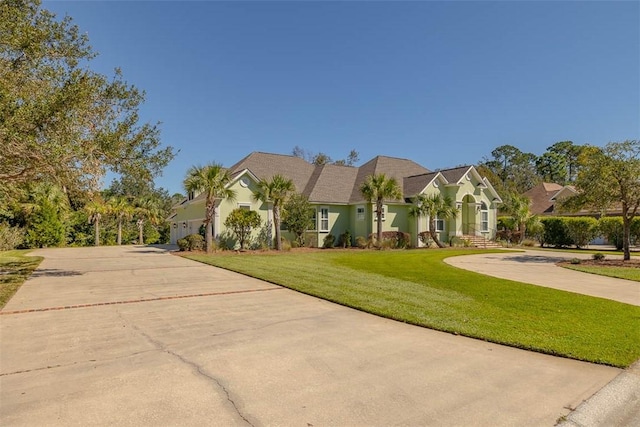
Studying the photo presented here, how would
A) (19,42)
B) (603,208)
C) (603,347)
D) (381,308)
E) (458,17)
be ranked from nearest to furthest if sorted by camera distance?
(603,347)
(381,308)
(19,42)
(458,17)
(603,208)

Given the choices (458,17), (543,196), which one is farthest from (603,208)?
(543,196)

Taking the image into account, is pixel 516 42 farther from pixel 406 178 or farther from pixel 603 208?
pixel 406 178

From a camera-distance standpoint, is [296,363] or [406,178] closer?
[296,363]

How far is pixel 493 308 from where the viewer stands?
7.58m

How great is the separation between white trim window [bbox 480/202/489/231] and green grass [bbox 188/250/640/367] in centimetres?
2074

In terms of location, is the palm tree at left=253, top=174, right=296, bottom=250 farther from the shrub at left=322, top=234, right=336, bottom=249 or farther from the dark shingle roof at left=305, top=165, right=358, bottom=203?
the shrub at left=322, top=234, right=336, bottom=249

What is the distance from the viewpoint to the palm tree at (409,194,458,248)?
88.8 feet

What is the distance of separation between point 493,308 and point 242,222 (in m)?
17.3

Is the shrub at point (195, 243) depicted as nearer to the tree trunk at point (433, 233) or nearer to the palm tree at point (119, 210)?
the tree trunk at point (433, 233)

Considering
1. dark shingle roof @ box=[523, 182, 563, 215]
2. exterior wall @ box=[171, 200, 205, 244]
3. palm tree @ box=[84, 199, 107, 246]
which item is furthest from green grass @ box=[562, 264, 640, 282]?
palm tree @ box=[84, 199, 107, 246]

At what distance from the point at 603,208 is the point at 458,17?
11.0m

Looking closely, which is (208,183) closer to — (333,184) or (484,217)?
(333,184)

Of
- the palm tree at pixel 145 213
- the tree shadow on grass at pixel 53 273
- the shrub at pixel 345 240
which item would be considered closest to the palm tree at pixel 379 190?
the shrub at pixel 345 240

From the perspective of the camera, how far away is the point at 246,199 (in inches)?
961
